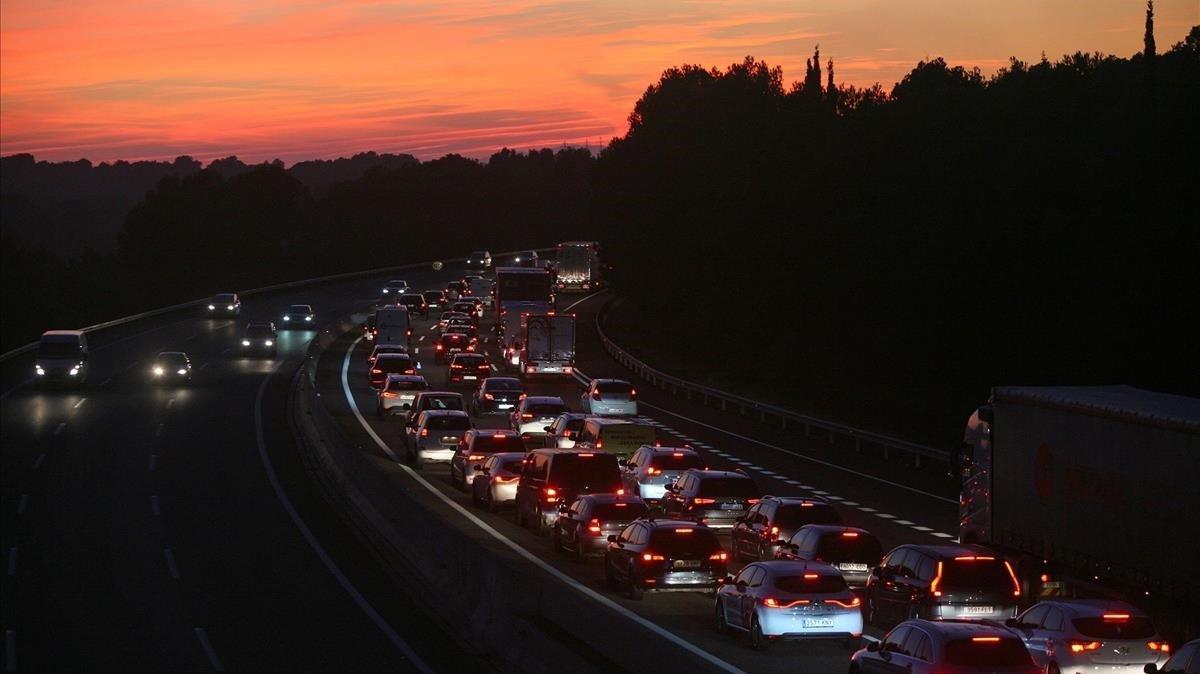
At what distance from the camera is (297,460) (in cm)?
4609

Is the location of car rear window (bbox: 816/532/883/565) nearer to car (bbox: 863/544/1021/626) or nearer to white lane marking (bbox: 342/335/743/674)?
car (bbox: 863/544/1021/626)

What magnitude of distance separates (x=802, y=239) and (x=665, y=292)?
2964 cm

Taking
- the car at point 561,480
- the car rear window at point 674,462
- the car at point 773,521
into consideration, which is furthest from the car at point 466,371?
the car at point 773,521

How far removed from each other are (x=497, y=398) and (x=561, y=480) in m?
23.4

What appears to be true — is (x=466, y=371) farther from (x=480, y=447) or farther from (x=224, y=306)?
(x=224, y=306)

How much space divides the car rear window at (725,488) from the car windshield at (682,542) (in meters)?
6.19

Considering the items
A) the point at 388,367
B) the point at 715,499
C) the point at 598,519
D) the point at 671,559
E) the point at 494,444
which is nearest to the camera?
the point at 671,559

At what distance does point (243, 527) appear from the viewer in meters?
34.6

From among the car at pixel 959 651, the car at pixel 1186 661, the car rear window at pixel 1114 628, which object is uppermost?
the car at pixel 1186 661

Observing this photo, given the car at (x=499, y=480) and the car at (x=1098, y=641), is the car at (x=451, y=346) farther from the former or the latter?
the car at (x=1098, y=641)

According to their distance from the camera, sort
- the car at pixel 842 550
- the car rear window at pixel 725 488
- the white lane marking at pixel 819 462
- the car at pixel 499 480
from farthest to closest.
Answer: the white lane marking at pixel 819 462
the car at pixel 499 480
the car rear window at pixel 725 488
the car at pixel 842 550

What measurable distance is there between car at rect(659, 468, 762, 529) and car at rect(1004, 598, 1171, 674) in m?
13.5

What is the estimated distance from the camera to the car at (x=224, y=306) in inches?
4067

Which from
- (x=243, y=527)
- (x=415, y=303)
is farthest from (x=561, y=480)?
(x=415, y=303)
